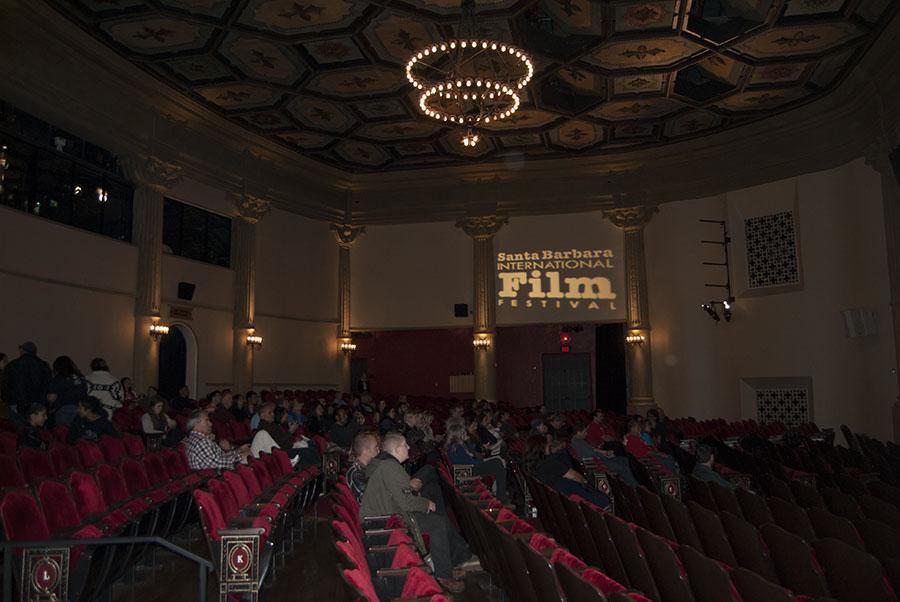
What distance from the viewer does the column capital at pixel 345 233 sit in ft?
68.1

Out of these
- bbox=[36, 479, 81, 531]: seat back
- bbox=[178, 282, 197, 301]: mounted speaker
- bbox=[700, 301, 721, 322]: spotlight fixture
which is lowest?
bbox=[36, 479, 81, 531]: seat back

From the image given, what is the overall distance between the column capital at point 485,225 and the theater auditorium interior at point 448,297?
0.25ft

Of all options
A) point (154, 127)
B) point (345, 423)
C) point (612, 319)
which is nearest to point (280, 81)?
point (154, 127)

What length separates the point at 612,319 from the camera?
19.4m

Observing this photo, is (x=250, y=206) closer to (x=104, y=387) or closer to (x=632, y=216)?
(x=104, y=387)

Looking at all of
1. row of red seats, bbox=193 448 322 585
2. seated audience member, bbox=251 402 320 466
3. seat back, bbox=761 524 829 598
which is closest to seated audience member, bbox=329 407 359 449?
seated audience member, bbox=251 402 320 466

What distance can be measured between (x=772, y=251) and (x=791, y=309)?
4.67 feet

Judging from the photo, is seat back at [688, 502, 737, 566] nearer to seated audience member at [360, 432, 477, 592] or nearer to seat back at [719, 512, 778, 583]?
seat back at [719, 512, 778, 583]

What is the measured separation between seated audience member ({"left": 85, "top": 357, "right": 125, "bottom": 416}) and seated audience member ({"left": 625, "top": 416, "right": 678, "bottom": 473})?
715cm

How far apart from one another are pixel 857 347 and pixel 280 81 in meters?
13.2

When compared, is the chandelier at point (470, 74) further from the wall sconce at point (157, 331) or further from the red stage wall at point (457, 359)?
the red stage wall at point (457, 359)

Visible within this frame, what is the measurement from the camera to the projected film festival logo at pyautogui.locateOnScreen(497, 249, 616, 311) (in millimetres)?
19531

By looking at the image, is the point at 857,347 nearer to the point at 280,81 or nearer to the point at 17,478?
the point at 280,81

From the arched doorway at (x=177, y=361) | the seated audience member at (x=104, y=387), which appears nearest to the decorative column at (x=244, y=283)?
the arched doorway at (x=177, y=361)
